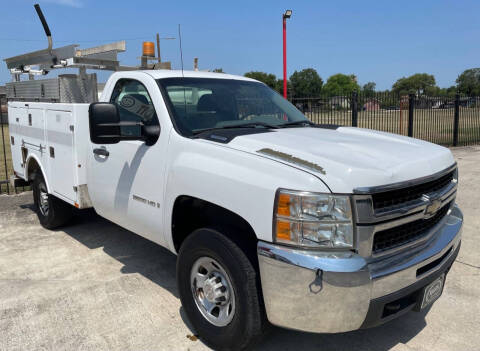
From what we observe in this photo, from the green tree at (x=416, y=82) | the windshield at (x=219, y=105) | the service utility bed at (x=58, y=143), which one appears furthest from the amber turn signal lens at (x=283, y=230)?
the green tree at (x=416, y=82)

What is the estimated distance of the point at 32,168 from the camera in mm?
5980

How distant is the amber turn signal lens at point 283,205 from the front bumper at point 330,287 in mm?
194

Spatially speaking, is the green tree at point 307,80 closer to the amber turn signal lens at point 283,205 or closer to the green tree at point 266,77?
the green tree at point 266,77

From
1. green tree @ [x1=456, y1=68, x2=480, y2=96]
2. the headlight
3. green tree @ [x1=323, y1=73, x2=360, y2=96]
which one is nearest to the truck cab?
the headlight

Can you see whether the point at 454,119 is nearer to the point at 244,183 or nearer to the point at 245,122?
the point at 245,122

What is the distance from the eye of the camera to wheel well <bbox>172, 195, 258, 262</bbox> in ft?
9.05

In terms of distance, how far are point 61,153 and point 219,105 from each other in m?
2.06

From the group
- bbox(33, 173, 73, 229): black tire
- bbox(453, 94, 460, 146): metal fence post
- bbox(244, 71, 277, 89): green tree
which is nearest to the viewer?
bbox(33, 173, 73, 229): black tire

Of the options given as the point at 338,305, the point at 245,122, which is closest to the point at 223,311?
the point at 338,305

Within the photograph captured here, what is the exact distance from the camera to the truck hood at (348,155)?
243cm

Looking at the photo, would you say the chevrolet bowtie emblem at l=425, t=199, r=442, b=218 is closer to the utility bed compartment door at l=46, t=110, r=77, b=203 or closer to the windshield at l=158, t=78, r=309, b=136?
the windshield at l=158, t=78, r=309, b=136

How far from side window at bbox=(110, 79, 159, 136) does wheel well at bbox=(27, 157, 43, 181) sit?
2229 mm

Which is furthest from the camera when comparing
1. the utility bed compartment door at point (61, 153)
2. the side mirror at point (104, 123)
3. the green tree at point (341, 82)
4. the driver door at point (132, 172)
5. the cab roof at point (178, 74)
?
the green tree at point (341, 82)

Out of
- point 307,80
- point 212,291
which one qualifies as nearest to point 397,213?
point 212,291
